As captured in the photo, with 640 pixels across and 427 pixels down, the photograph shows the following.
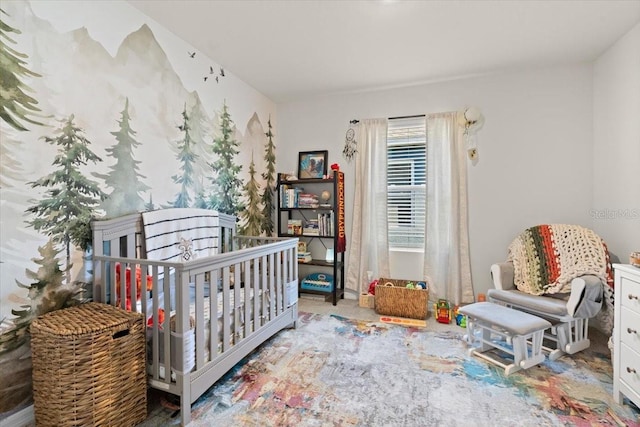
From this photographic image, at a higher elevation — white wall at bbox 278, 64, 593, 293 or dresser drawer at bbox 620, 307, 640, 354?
white wall at bbox 278, 64, 593, 293

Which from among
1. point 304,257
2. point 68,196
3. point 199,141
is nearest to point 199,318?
point 68,196

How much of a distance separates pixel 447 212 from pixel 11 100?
3370 millimetres

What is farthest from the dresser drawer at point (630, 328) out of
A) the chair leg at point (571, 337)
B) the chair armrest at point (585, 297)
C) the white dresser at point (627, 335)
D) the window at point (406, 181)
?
the window at point (406, 181)

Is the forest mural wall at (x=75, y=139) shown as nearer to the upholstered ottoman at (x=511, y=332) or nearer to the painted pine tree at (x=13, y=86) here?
the painted pine tree at (x=13, y=86)

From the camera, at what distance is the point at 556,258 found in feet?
8.05

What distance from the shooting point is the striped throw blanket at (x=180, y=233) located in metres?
2.00

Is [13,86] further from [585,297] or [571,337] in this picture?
[571,337]

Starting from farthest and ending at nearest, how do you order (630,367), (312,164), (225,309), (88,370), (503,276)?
(312,164), (503,276), (225,309), (630,367), (88,370)

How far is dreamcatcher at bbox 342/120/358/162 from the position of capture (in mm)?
3498

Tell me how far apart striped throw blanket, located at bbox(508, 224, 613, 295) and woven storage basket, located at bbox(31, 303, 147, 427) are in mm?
2839

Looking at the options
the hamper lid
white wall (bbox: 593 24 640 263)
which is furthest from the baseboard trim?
white wall (bbox: 593 24 640 263)

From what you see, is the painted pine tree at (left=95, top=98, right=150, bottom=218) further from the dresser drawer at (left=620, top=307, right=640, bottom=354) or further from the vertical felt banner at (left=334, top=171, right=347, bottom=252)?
the dresser drawer at (left=620, top=307, right=640, bottom=354)

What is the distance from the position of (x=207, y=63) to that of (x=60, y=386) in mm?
2511

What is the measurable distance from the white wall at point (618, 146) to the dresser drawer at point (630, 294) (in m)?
0.93
